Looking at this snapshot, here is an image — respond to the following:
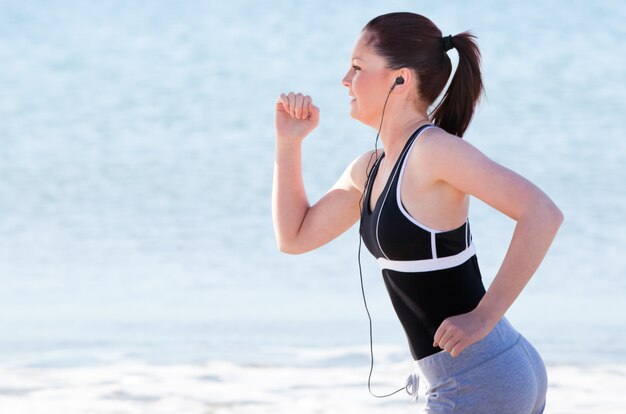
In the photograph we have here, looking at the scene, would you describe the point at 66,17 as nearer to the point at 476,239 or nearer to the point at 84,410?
the point at 476,239

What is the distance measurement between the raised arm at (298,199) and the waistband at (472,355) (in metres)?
0.44

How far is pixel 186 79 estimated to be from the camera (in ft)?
47.4

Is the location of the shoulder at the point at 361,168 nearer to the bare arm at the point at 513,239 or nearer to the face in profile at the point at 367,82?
the face in profile at the point at 367,82

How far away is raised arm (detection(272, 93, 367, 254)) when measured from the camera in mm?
2164

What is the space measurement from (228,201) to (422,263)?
8065mm

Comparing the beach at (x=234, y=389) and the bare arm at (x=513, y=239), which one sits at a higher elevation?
the bare arm at (x=513, y=239)

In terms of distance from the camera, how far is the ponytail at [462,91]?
1933mm

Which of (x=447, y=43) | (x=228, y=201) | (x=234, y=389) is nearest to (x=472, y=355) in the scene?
(x=447, y=43)

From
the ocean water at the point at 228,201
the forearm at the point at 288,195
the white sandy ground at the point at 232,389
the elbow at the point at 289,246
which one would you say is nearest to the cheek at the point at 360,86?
the forearm at the point at 288,195

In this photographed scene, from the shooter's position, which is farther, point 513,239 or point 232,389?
point 232,389

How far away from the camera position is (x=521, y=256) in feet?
5.53

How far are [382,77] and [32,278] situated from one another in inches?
212

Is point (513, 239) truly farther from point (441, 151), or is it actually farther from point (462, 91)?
point (462, 91)

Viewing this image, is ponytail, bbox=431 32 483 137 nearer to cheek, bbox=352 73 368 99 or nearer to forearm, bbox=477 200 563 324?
cheek, bbox=352 73 368 99
